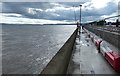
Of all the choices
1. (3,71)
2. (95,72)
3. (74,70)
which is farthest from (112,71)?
(3,71)

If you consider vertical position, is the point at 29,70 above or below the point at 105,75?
below

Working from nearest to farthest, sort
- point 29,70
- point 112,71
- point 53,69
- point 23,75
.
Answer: point 53,69 < point 112,71 < point 23,75 < point 29,70

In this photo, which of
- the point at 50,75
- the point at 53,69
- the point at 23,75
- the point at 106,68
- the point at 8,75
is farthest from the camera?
the point at 8,75

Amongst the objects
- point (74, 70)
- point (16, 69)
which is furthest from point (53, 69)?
point (16, 69)

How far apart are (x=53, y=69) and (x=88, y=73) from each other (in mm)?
1773

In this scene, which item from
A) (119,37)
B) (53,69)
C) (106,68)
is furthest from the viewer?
(119,37)

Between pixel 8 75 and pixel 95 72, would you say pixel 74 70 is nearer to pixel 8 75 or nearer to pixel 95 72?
pixel 95 72

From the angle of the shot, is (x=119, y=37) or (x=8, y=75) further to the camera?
(x=8, y=75)

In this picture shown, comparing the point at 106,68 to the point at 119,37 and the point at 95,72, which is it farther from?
the point at 119,37

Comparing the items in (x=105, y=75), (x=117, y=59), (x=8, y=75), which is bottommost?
(x=8, y=75)

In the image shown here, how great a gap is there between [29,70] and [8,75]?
214cm

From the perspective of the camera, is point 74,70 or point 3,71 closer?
point 74,70

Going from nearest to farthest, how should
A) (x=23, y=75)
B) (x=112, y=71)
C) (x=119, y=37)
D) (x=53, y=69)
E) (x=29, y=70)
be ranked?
(x=53, y=69), (x=112, y=71), (x=119, y=37), (x=23, y=75), (x=29, y=70)

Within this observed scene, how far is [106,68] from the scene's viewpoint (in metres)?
4.66
